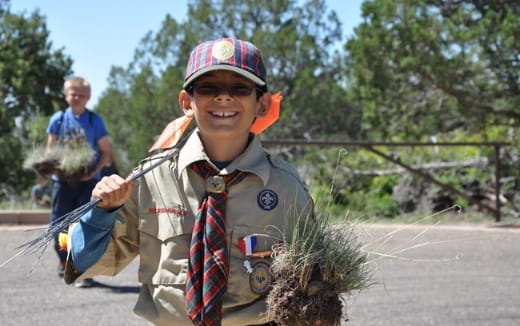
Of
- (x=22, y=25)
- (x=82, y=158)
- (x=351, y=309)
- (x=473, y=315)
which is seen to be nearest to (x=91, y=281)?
(x=82, y=158)

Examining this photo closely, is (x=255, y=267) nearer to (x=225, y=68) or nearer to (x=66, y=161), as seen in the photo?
(x=225, y=68)

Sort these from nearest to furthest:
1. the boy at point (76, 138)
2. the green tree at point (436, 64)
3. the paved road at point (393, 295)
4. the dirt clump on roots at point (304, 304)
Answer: the dirt clump on roots at point (304, 304)
the paved road at point (393, 295)
the boy at point (76, 138)
the green tree at point (436, 64)

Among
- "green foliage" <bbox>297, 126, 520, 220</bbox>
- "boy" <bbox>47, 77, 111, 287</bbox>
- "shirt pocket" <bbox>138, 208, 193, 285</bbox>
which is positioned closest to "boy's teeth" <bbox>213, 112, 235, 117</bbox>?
"shirt pocket" <bbox>138, 208, 193, 285</bbox>

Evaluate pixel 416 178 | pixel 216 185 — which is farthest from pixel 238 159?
pixel 416 178

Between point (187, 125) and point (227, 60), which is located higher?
point (227, 60)

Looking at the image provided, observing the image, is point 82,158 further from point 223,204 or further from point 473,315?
point 223,204

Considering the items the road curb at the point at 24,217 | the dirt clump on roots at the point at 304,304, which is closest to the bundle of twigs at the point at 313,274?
the dirt clump on roots at the point at 304,304

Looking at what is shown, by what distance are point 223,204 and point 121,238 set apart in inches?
14.9

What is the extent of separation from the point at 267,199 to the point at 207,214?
0.21 m

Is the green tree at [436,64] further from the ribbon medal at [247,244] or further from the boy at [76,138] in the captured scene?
the ribbon medal at [247,244]

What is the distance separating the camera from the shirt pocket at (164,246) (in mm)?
2551

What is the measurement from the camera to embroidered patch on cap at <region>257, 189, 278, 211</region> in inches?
103

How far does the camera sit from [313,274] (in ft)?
7.73

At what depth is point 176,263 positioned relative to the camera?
2.55m
